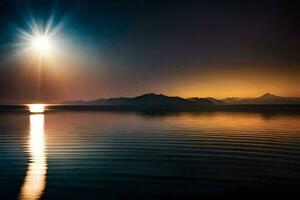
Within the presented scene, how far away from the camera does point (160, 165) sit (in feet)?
86.2

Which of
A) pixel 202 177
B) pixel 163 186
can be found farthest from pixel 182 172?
pixel 163 186

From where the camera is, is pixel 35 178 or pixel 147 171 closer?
pixel 35 178

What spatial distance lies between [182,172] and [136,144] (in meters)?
17.3

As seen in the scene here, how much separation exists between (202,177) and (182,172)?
79.5 inches

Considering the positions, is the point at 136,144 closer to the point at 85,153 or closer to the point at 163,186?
the point at 85,153

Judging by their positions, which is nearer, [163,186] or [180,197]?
[180,197]

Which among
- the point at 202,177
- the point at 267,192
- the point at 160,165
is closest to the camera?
the point at 267,192

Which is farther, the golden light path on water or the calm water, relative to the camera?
the calm water

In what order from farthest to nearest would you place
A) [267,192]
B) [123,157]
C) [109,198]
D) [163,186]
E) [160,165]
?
[123,157] < [160,165] < [163,186] < [267,192] < [109,198]

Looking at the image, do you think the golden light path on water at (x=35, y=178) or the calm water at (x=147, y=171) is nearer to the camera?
the golden light path on water at (x=35, y=178)

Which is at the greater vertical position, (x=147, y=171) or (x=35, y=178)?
(x=35, y=178)

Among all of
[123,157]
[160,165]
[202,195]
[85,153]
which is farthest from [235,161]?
[85,153]

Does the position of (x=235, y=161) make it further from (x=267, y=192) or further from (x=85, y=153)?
(x=85, y=153)

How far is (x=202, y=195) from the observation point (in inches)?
680
